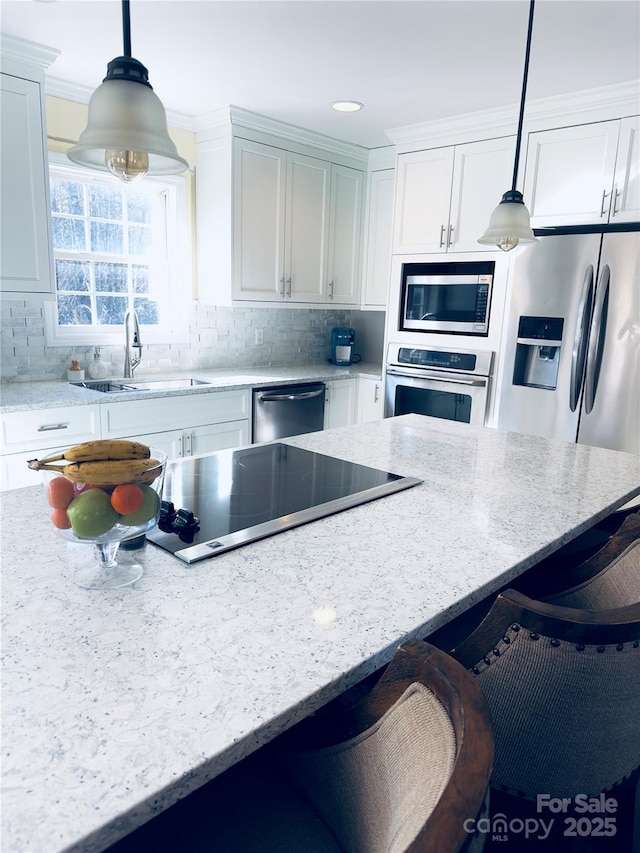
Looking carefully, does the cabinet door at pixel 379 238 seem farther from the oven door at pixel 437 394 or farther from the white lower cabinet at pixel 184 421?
the white lower cabinet at pixel 184 421

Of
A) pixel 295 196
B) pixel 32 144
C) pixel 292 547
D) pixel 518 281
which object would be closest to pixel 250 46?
pixel 32 144

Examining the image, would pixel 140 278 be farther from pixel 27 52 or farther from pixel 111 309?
pixel 27 52

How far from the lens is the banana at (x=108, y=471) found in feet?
3.14

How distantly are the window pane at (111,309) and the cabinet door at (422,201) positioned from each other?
1.77 m

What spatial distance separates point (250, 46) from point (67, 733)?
271 cm

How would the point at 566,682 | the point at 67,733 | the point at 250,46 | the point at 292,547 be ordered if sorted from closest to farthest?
the point at 67,733 < the point at 566,682 < the point at 292,547 < the point at 250,46

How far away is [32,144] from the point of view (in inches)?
105

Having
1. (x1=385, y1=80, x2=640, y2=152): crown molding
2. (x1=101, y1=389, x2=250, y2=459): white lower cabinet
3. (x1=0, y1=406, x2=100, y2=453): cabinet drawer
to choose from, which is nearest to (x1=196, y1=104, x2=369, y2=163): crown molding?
(x1=385, y1=80, x2=640, y2=152): crown molding

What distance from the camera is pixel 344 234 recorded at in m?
4.24

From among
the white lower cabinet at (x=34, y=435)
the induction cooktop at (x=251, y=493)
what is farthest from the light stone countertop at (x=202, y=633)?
the white lower cabinet at (x=34, y=435)

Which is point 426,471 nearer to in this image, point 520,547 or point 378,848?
point 520,547

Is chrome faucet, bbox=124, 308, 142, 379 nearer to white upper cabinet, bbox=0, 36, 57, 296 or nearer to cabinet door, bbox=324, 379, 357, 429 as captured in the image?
white upper cabinet, bbox=0, 36, 57, 296

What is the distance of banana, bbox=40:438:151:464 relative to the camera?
100cm

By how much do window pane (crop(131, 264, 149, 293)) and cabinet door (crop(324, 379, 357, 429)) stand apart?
1352 mm
